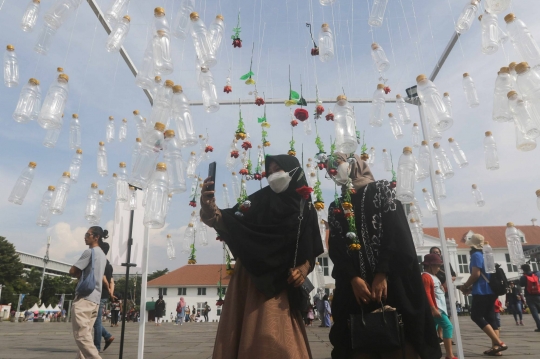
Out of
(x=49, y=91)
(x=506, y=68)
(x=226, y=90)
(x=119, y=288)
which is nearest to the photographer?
(x=506, y=68)

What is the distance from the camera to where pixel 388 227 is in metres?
2.73

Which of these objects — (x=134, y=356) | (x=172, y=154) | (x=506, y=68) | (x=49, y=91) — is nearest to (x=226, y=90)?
(x=172, y=154)

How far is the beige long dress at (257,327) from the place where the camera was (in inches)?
105

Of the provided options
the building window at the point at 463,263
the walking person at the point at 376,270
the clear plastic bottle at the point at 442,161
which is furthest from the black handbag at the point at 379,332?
the building window at the point at 463,263

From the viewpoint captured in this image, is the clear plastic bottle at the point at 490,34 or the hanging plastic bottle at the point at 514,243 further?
the hanging plastic bottle at the point at 514,243

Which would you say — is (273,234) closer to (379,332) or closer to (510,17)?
(379,332)

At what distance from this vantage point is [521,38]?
4.01 metres

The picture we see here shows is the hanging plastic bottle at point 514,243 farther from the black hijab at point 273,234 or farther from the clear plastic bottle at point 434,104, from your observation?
the black hijab at point 273,234

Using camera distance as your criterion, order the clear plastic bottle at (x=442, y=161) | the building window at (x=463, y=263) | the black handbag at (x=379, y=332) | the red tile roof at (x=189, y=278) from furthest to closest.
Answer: the red tile roof at (x=189, y=278) → the building window at (x=463, y=263) → the clear plastic bottle at (x=442, y=161) → the black handbag at (x=379, y=332)

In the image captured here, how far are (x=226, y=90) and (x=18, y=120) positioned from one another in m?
2.54

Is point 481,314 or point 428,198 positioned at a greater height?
point 428,198

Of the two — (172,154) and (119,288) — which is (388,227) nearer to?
(172,154)

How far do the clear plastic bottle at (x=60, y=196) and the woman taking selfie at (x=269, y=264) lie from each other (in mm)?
3271

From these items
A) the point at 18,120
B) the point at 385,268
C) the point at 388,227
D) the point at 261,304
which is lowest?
the point at 261,304
